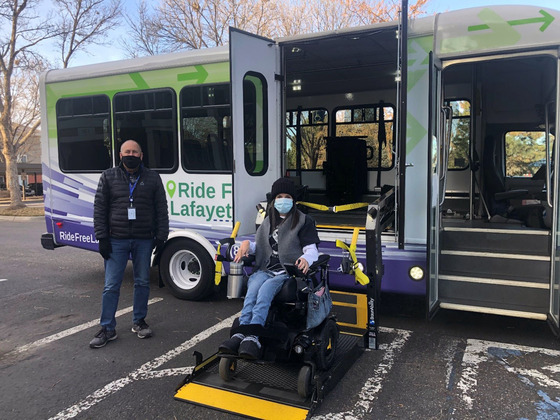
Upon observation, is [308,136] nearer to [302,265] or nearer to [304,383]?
[302,265]

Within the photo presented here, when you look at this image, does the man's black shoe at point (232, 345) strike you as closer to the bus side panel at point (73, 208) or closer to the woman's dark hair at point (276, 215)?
the woman's dark hair at point (276, 215)

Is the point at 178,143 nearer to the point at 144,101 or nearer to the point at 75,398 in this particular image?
the point at 144,101

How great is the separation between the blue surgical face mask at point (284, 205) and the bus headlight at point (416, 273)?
1.44 m

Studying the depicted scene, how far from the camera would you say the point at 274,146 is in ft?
18.2

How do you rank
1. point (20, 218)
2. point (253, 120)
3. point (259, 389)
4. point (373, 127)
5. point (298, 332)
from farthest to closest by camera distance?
point (20, 218), point (373, 127), point (253, 120), point (298, 332), point (259, 389)

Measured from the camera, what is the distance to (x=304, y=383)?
2984 millimetres

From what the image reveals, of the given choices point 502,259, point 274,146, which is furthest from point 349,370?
point 274,146

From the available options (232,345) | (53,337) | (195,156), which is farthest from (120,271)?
(195,156)

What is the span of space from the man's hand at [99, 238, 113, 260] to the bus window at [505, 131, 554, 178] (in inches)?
213

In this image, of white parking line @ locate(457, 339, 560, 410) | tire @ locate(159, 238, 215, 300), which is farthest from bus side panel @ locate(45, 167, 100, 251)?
white parking line @ locate(457, 339, 560, 410)

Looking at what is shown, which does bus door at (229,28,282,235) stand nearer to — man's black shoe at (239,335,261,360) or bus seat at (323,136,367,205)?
man's black shoe at (239,335,261,360)

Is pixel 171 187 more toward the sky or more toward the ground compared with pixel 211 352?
more toward the sky

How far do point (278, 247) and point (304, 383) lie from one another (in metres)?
1.13

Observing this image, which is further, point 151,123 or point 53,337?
point 151,123
